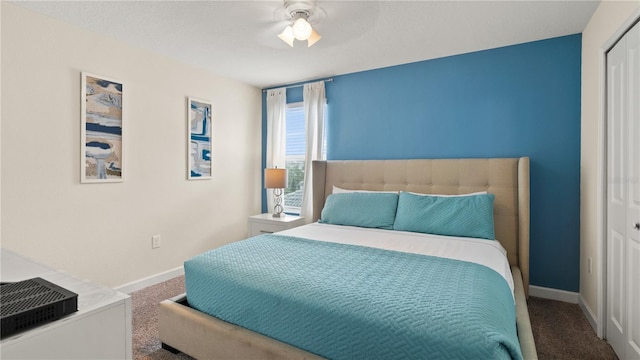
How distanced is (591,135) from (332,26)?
2156mm

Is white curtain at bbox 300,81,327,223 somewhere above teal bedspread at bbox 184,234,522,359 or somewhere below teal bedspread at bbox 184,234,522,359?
above

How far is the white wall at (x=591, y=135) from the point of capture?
6.94 feet

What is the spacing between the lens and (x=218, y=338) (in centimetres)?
162

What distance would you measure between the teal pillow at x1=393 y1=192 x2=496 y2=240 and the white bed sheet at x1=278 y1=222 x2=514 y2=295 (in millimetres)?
59

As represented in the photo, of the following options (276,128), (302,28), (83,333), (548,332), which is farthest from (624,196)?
(276,128)

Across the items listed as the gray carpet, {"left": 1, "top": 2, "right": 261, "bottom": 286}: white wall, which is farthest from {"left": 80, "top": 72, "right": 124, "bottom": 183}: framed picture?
the gray carpet

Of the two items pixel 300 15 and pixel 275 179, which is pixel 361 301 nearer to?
pixel 300 15

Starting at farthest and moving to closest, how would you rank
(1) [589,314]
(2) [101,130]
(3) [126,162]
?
1. (3) [126,162]
2. (2) [101,130]
3. (1) [589,314]

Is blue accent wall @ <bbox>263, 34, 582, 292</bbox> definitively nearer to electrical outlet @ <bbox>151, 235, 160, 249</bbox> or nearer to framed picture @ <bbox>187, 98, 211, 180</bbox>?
framed picture @ <bbox>187, 98, 211, 180</bbox>

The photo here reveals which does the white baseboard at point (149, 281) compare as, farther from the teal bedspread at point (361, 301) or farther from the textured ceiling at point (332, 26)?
the textured ceiling at point (332, 26)

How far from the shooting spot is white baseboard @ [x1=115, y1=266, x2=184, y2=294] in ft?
9.40

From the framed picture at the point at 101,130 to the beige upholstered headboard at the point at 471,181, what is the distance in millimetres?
2216

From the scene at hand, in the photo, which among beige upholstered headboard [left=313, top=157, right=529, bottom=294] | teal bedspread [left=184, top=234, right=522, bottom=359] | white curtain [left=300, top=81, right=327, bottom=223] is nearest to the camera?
teal bedspread [left=184, top=234, right=522, bottom=359]

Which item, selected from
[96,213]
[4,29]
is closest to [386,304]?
[96,213]
